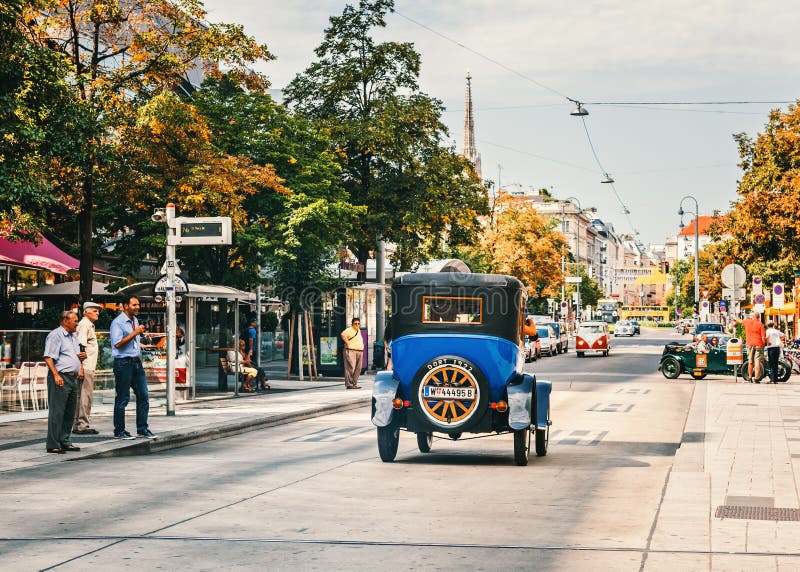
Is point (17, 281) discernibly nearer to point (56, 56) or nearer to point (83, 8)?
point (83, 8)

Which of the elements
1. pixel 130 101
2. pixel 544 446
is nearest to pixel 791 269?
pixel 130 101

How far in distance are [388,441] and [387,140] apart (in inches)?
994

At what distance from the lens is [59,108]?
18.3 metres

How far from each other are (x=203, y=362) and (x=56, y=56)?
10247 mm

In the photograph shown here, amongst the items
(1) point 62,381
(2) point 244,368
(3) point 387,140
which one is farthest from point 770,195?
(1) point 62,381

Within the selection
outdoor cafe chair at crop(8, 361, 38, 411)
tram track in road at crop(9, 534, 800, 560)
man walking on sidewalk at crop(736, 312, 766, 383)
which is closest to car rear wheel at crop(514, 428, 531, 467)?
tram track in road at crop(9, 534, 800, 560)

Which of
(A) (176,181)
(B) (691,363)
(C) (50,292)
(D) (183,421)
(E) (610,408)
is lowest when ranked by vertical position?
(E) (610,408)

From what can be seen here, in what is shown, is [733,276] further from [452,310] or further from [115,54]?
[452,310]

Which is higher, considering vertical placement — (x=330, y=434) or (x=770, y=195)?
(x=770, y=195)

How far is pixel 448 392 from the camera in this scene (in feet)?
43.4

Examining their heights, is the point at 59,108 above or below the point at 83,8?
below

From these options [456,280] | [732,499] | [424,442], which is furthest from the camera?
[424,442]

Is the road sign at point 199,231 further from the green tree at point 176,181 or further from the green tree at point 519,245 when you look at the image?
the green tree at point 519,245

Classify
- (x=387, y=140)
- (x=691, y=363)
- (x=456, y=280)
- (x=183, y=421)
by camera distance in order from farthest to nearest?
(x=387, y=140) < (x=691, y=363) < (x=183, y=421) < (x=456, y=280)
